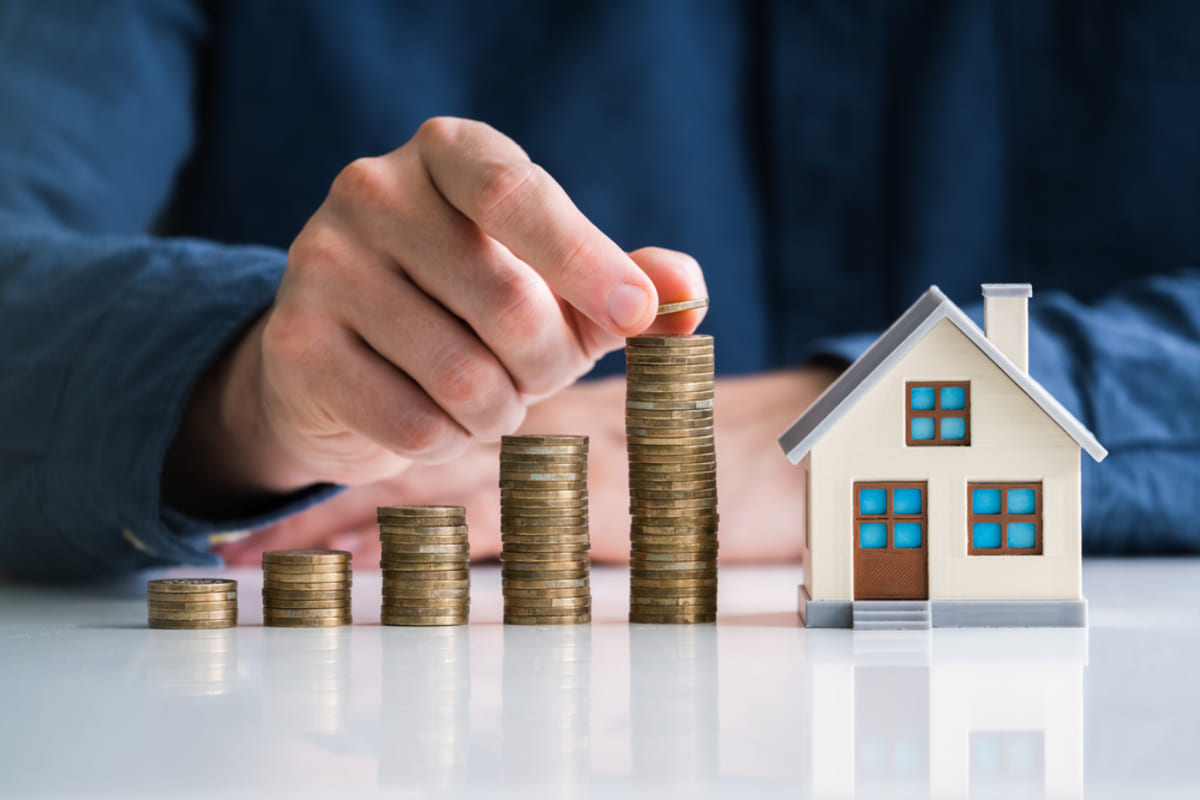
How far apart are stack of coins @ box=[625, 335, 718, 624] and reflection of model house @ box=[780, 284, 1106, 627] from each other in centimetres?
10

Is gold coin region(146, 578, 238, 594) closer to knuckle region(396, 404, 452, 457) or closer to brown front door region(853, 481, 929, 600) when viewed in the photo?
knuckle region(396, 404, 452, 457)

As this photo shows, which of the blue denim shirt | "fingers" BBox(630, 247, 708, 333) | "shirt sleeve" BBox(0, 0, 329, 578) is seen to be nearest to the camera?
"fingers" BBox(630, 247, 708, 333)

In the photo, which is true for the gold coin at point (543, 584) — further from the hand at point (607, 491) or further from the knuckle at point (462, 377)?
the hand at point (607, 491)

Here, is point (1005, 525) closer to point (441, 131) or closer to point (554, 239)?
point (554, 239)

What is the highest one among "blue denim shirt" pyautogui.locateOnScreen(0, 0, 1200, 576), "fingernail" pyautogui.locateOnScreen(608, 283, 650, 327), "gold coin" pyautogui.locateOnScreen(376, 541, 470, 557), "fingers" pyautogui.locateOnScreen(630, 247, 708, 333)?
"blue denim shirt" pyautogui.locateOnScreen(0, 0, 1200, 576)

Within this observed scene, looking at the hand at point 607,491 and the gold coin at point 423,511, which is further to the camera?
the hand at point 607,491

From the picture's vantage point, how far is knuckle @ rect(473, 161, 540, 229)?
44.9 inches

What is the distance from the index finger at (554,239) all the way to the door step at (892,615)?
370 mm

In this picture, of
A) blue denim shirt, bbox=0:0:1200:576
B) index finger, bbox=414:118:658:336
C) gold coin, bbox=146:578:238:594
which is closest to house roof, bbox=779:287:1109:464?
index finger, bbox=414:118:658:336

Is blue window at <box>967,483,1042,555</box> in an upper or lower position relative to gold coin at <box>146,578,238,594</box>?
upper

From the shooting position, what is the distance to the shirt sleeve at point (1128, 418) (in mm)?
1723

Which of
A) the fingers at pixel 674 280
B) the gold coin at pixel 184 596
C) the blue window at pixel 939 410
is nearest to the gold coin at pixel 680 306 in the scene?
the fingers at pixel 674 280

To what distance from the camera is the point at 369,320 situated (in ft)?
4.09

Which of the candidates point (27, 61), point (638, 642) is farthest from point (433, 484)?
point (27, 61)
